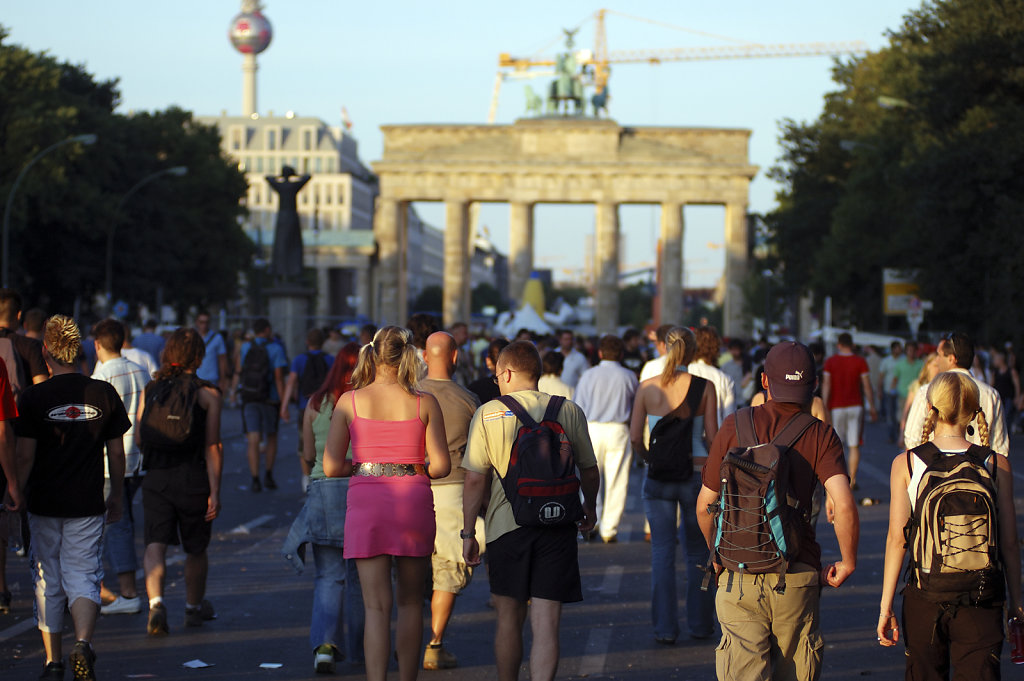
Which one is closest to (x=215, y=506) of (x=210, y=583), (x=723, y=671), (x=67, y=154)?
(x=210, y=583)

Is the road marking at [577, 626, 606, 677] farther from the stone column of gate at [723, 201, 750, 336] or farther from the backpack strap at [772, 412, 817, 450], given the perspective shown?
the stone column of gate at [723, 201, 750, 336]

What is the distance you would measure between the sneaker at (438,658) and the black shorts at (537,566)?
1.59 m

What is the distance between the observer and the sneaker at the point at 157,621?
8.55 m

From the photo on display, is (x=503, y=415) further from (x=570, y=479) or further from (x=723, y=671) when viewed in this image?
(x=723, y=671)

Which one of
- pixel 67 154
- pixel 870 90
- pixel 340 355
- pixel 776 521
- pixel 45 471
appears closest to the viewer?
pixel 776 521

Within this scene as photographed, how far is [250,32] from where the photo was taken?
148m

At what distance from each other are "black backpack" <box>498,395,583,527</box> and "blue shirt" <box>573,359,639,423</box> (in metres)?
6.74

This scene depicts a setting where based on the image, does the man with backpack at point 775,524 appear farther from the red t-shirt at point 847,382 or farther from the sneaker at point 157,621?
the red t-shirt at point 847,382

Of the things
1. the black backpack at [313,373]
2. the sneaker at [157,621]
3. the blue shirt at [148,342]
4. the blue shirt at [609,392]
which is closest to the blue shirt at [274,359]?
the blue shirt at [148,342]

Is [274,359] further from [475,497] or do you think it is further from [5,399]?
[475,497]

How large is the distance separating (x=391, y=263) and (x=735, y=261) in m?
17.5

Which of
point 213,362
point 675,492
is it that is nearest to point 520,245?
point 213,362

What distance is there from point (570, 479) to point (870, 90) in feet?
165

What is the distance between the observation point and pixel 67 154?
147ft
